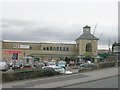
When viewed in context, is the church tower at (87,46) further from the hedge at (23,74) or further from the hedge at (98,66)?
the hedge at (23,74)

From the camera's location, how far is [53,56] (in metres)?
89.8

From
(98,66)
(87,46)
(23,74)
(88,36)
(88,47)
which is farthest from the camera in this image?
(88,36)

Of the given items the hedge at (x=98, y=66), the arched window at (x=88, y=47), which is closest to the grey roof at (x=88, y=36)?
the arched window at (x=88, y=47)

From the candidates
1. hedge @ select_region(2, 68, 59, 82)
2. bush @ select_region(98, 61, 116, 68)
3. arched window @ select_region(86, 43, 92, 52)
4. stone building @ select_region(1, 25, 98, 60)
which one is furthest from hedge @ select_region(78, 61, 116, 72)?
arched window @ select_region(86, 43, 92, 52)

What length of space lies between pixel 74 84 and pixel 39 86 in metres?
2.68

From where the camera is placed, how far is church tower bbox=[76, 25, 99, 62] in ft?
298

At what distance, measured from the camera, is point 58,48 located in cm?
9556

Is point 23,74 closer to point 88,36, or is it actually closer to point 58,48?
point 58,48

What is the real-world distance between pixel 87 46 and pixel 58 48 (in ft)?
36.9

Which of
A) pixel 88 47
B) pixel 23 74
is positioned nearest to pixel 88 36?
pixel 88 47

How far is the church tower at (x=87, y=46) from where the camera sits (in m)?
90.7

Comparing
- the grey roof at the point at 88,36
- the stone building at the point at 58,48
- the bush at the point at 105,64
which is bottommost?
the bush at the point at 105,64

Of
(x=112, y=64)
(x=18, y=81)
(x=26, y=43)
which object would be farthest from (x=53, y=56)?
(x=18, y=81)

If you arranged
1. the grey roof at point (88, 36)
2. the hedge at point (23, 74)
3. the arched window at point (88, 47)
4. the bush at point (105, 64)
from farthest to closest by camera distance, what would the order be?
the arched window at point (88, 47)
the grey roof at point (88, 36)
the bush at point (105, 64)
the hedge at point (23, 74)
